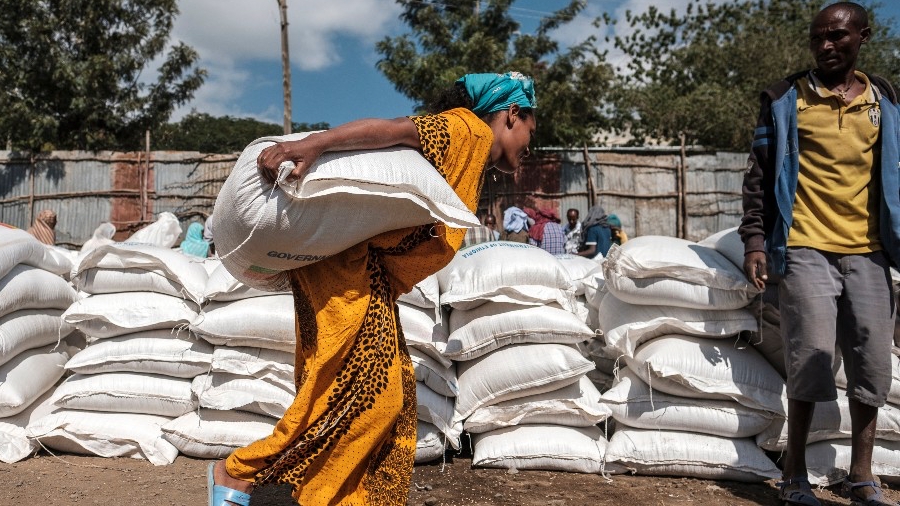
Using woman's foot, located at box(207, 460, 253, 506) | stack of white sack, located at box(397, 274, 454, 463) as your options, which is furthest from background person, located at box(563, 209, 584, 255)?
woman's foot, located at box(207, 460, 253, 506)

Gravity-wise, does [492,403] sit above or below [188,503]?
above

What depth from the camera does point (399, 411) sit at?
1.73 m

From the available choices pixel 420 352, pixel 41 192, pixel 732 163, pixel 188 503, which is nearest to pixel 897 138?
pixel 420 352

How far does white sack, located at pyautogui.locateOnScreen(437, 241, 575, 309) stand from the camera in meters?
2.92

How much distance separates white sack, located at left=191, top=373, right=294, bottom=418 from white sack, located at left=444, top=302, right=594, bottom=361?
0.74 metres

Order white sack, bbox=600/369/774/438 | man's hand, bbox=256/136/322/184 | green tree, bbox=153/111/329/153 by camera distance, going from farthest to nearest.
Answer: green tree, bbox=153/111/329/153
white sack, bbox=600/369/774/438
man's hand, bbox=256/136/322/184

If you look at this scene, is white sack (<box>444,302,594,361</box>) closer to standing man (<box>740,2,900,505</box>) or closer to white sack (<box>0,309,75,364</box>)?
standing man (<box>740,2,900,505</box>)

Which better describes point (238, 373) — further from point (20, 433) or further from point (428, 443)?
point (20, 433)

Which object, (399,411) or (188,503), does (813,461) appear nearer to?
(399,411)

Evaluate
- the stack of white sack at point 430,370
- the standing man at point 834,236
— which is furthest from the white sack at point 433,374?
the standing man at point 834,236

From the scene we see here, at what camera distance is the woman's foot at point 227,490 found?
1689 mm

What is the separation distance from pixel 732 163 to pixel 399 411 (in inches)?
432

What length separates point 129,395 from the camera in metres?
2.92

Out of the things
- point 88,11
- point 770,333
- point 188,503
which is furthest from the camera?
point 88,11
